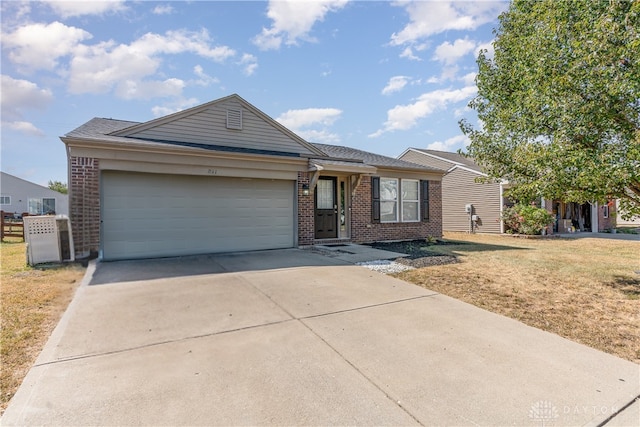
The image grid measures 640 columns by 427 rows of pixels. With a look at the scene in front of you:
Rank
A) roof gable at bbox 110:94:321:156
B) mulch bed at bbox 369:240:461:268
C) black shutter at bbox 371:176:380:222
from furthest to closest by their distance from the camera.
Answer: black shutter at bbox 371:176:380:222 → roof gable at bbox 110:94:321:156 → mulch bed at bbox 369:240:461:268

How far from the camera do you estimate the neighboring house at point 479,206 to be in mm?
17125

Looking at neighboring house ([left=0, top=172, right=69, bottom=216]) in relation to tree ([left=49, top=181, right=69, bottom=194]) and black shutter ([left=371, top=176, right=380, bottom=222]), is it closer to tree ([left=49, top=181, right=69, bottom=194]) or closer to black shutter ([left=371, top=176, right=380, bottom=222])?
tree ([left=49, top=181, right=69, bottom=194])

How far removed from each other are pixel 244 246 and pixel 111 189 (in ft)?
11.5

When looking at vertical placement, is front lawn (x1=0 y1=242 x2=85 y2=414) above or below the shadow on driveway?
below

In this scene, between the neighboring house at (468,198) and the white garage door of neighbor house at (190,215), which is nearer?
the white garage door of neighbor house at (190,215)

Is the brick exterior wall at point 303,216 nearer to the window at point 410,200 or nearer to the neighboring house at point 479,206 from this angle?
the window at point 410,200

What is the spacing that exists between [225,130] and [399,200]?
21.7 feet

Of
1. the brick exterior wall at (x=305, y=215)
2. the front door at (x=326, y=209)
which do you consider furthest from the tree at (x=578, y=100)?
the brick exterior wall at (x=305, y=215)

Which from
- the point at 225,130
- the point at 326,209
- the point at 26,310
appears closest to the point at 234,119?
the point at 225,130

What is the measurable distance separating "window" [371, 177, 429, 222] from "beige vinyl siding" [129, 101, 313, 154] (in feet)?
10.1

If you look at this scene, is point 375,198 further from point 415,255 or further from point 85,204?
point 85,204

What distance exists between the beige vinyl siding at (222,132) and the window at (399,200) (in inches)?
121

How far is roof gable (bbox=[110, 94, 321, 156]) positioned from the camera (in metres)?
8.56

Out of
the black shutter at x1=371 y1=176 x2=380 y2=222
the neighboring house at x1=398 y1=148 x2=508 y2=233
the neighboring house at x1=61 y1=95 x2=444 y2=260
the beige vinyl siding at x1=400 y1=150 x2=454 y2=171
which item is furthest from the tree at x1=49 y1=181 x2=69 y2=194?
the black shutter at x1=371 y1=176 x2=380 y2=222
